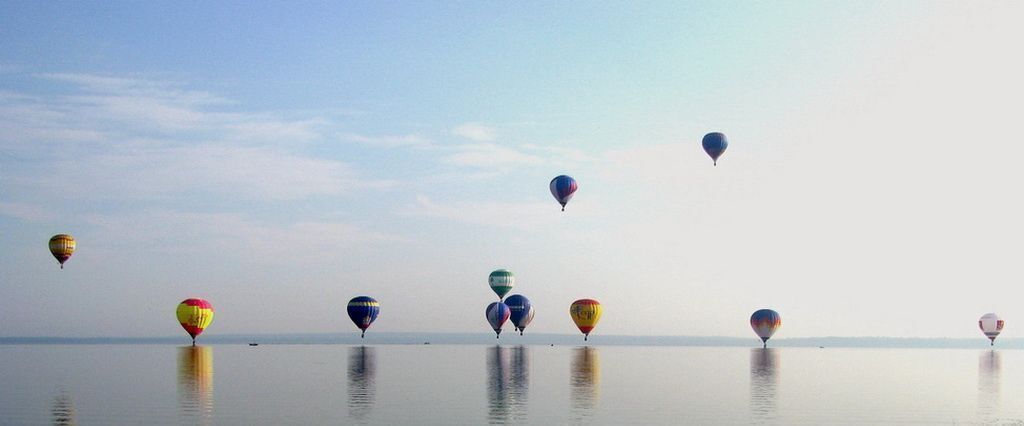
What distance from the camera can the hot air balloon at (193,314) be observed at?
139 metres

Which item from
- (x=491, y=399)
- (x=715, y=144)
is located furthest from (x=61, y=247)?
(x=491, y=399)

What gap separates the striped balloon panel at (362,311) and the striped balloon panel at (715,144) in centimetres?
5590

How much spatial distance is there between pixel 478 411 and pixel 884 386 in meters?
39.2

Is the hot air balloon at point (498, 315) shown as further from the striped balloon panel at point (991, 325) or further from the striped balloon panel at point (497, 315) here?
the striped balloon panel at point (991, 325)

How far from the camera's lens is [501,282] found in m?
158

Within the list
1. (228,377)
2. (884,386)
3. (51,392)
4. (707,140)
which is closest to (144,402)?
(51,392)

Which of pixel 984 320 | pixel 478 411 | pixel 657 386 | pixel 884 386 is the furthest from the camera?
pixel 984 320

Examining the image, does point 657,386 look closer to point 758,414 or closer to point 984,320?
point 758,414

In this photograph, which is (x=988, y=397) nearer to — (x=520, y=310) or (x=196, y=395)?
(x=196, y=395)

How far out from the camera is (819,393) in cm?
6544

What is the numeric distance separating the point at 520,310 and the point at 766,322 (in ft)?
126

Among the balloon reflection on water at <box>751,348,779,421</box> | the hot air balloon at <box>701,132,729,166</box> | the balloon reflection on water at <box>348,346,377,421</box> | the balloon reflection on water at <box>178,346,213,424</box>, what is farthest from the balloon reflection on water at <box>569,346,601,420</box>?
the hot air balloon at <box>701,132,729,166</box>

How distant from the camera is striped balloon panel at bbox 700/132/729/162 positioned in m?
111

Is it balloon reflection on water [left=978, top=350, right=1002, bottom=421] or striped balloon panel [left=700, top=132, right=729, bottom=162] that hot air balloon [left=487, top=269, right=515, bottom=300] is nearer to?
striped balloon panel [left=700, top=132, right=729, bottom=162]
